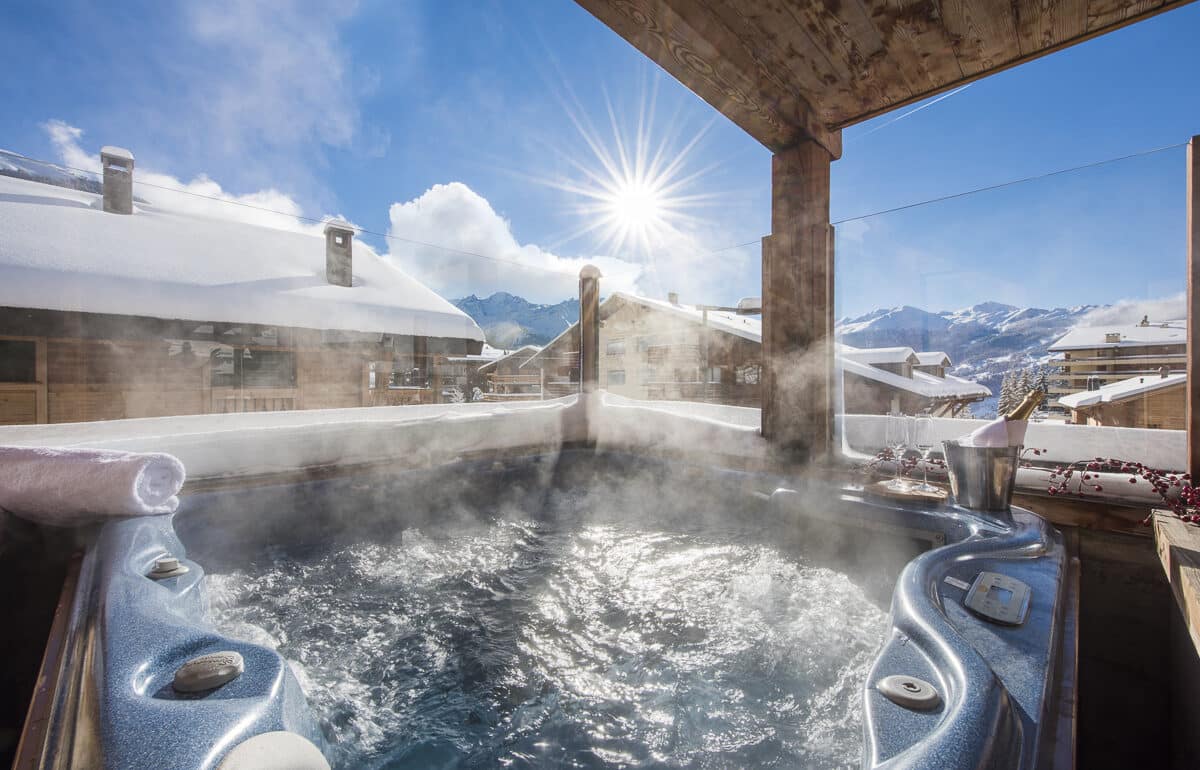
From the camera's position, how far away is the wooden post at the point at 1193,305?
1646 millimetres

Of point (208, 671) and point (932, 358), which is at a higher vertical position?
point (932, 358)

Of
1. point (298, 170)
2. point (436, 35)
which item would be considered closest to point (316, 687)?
point (436, 35)

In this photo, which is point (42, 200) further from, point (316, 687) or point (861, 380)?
point (861, 380)

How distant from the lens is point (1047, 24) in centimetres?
187

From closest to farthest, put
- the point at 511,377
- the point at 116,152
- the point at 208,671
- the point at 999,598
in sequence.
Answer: the point at 208,671 → the point at 999,598 → the point at 116,152 → the point at 511,377

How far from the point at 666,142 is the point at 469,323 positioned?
139 inches

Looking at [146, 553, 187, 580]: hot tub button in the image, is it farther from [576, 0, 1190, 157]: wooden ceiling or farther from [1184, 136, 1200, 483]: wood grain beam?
[1184, 136, 1200, 483]: wood grain beam

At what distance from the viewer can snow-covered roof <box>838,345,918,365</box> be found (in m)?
2.61

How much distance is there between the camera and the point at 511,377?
454 inches

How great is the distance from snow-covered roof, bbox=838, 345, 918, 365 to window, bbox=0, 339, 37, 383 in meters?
6.29

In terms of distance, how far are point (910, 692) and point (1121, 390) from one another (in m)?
2.15

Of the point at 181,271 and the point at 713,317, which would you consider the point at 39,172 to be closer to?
the point at 181,271

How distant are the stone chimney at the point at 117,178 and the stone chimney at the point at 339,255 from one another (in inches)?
72.0

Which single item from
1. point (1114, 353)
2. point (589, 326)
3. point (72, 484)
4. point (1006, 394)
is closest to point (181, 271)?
point (589, 326)
